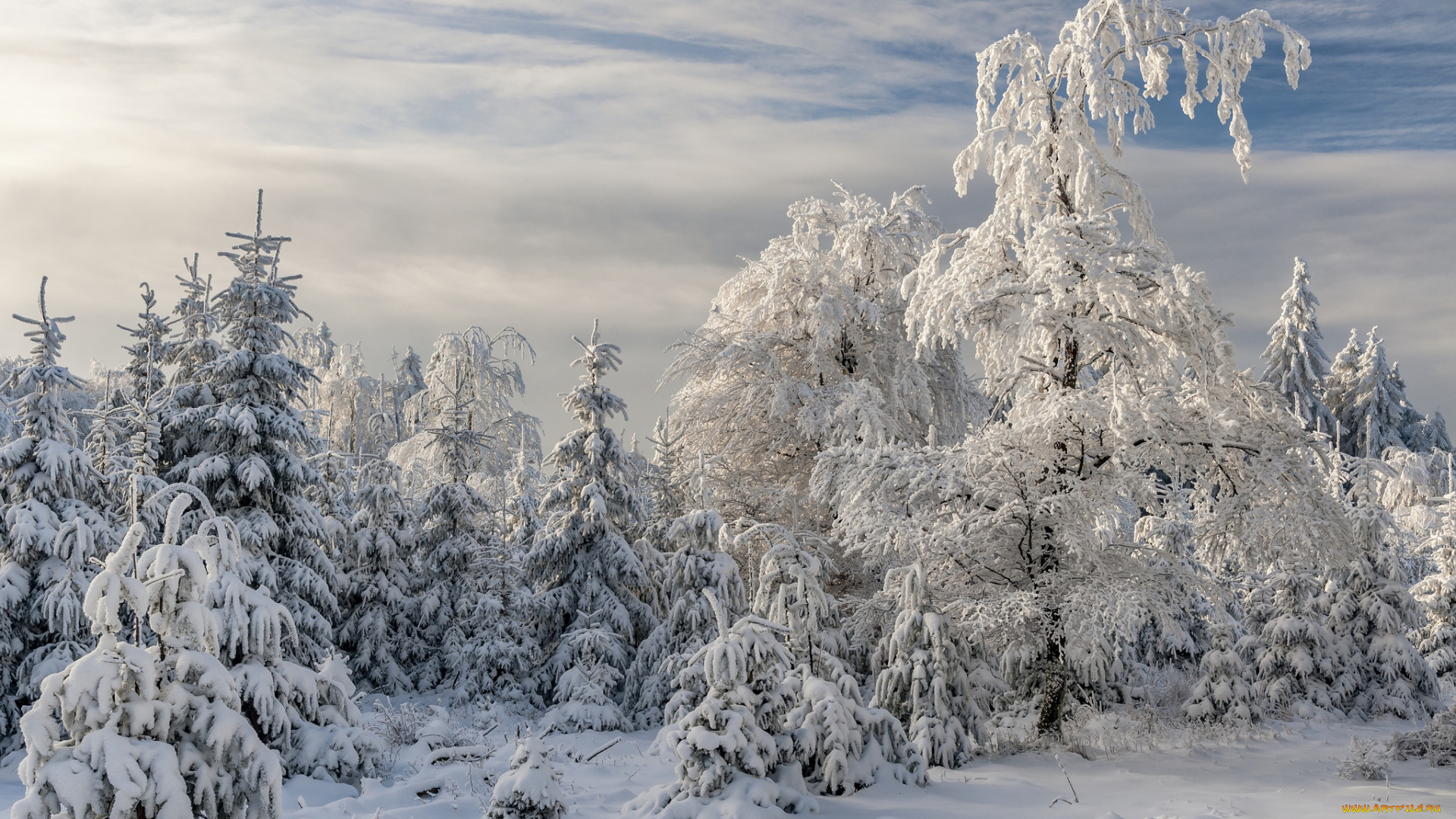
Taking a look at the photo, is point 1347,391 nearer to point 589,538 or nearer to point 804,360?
point 804,360

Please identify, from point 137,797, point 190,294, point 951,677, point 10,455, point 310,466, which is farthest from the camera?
point 190,294

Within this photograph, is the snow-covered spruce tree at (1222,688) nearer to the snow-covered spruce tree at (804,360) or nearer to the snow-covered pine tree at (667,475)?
the snow-covered spruce tree at (804,360)

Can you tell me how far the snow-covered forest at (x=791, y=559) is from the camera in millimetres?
8344

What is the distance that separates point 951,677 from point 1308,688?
9499mm

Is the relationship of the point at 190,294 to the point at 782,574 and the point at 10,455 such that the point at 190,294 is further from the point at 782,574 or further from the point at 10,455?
the point at 782,574

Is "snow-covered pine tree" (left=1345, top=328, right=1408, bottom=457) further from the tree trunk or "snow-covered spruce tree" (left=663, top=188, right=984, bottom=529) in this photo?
the tree trunk

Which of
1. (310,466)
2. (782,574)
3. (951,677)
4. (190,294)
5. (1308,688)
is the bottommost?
(1308,688)

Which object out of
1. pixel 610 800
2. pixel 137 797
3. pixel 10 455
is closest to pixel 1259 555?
pixel 610 800

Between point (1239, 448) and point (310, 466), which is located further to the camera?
point (310, 466)

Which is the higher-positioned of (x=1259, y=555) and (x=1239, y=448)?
(x=1239, y=448)

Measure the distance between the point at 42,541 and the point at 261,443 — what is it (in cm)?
321

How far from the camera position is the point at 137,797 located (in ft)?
17.7

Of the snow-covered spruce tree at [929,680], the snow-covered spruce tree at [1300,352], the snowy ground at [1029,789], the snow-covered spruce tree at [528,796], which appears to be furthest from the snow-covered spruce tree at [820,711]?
the snow-covered spruce tree at [1300,352]

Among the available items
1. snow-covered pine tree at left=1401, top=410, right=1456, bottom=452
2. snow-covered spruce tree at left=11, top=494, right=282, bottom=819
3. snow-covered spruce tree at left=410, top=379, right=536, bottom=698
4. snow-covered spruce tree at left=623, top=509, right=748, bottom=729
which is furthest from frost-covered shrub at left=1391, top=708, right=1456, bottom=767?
snow-covered pine tree at left=1401, top=410, right=1456, bottom=452
